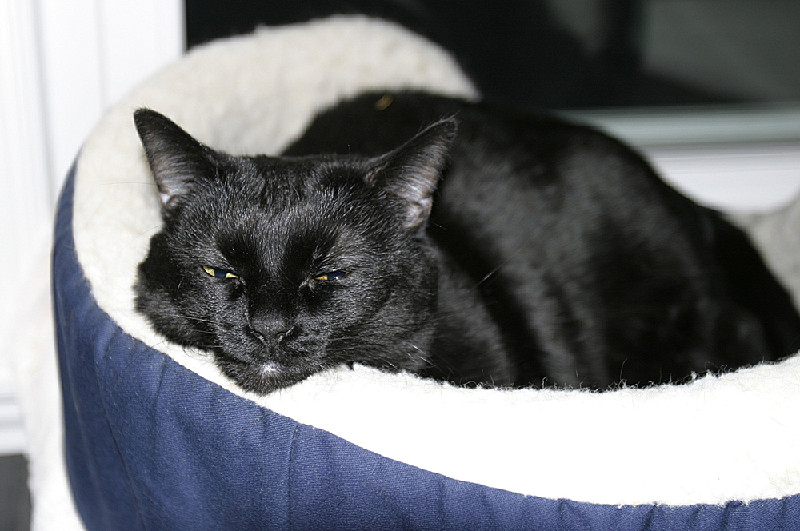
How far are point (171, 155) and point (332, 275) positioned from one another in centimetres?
25

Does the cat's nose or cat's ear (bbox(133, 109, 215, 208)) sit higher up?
cat's ear (bbox(133, 109, 215, 208))

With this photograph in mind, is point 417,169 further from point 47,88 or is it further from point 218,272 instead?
point 47,88

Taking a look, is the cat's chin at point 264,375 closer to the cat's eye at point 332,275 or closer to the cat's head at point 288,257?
the cat's head at point 288,257

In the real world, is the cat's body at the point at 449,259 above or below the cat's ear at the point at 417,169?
below

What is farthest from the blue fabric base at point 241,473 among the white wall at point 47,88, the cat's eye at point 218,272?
the white wall at point 47,88

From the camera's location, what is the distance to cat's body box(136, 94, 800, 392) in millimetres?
931

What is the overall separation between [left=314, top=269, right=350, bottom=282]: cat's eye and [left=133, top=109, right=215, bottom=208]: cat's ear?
0.63 feet

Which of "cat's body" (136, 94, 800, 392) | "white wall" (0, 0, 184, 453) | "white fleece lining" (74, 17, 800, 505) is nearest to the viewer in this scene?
"white fleece lining" (74, 17, 800, 505)

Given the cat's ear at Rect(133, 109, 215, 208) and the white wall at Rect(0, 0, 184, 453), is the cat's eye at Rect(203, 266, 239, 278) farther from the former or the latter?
the white wall at Rect(0, 0, 184, 453)

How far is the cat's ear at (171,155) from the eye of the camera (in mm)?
942

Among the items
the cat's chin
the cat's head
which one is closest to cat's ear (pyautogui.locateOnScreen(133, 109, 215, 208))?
the cat's head

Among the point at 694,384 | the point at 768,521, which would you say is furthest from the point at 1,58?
the point at 768,521

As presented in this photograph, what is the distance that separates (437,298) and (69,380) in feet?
1.76

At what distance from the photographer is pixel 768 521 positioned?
83cm
